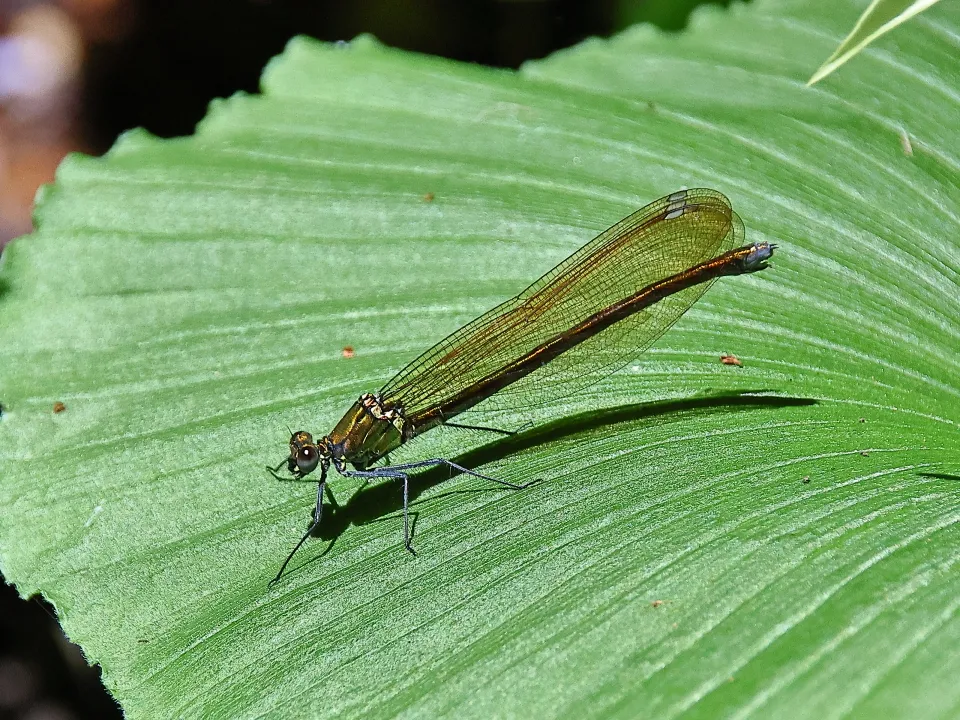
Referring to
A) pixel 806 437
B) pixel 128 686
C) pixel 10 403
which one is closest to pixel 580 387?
pixel 806 437

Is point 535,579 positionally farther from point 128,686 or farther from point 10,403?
point 10,403

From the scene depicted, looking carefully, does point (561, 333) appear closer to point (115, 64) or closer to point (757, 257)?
point (757, 257)

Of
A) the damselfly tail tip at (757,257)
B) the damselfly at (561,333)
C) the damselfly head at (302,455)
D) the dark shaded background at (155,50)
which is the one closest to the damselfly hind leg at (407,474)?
the damselfly at (561,333)

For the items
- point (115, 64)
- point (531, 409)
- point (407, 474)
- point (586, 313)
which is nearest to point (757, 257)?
point (586, 313)

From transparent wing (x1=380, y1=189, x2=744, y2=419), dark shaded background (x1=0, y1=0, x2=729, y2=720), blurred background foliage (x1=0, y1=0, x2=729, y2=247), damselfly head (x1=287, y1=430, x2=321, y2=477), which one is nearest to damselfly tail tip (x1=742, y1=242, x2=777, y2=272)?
transparent wing (x1=380, y1=189, x2=744, y2=419)

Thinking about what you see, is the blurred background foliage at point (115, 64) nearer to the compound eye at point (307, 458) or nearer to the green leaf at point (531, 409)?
the green leaf at point (531, 409)

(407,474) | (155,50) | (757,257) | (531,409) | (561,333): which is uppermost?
(757,257)

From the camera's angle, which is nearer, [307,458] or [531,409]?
[307,458]
